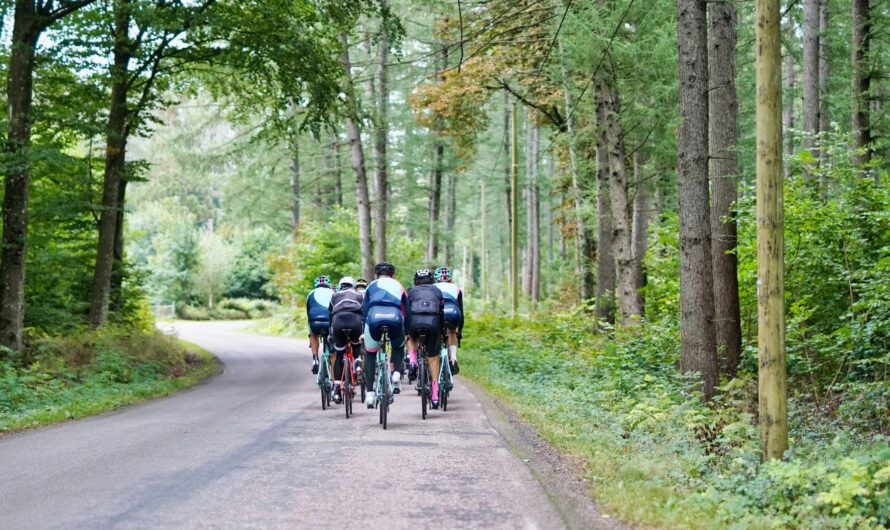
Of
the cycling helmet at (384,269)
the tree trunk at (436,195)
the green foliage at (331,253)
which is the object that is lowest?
the cycling helmet at (384,269)

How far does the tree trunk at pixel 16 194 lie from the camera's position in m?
15.6

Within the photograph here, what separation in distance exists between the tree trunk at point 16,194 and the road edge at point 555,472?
389 inches

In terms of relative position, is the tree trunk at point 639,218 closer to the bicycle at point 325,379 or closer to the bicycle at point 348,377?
the bicycle at point 325,379

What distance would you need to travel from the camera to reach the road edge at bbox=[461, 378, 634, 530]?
18.8 feet

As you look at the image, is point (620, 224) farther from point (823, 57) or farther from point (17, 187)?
point (17, 187)

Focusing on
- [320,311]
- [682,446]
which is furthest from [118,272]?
[682,446]

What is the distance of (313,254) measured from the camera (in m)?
35.9

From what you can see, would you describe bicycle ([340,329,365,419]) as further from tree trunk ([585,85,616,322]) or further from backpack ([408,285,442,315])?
tree trunk ([585,85,616,322])

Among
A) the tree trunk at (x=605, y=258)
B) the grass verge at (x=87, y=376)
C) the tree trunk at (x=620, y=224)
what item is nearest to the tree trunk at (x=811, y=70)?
the tree trunk at (x=620, y=224)

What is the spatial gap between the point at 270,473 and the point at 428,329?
4.27m

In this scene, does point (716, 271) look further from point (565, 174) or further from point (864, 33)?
point (565, 174)

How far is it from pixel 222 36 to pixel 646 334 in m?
12.3

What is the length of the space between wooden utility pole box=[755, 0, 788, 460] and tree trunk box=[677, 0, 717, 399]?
11.1ft

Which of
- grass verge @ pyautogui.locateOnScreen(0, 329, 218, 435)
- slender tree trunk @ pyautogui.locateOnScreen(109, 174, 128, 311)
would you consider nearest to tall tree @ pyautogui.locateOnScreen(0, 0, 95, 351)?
grass verge @ pyautogui.locateOnScreen(0, 329, 218, 435)
